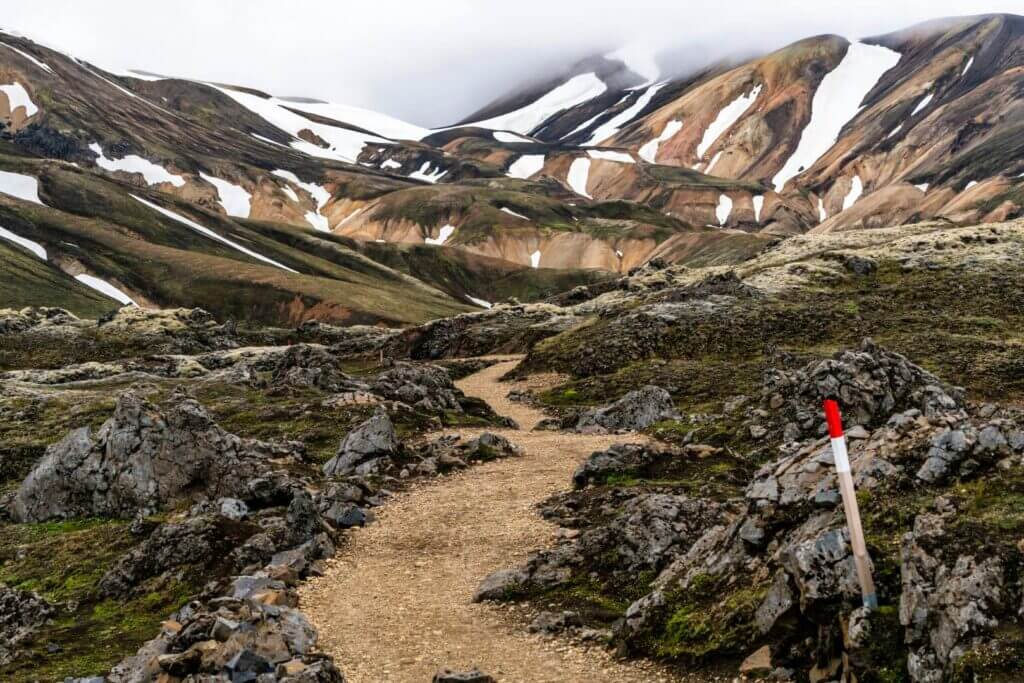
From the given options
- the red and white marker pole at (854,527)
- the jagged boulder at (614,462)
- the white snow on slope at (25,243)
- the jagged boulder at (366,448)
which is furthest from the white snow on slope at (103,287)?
the red and white marker pole at (854,527)

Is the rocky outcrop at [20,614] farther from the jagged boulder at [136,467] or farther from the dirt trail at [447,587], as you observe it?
A: the jagged boulder at [136,467]

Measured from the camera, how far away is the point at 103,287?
5743 inches

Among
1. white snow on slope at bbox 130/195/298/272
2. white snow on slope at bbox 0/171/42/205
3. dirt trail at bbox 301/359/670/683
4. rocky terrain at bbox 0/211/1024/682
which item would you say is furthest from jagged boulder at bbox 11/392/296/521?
white snow on slope at bbox 0/171/42/205

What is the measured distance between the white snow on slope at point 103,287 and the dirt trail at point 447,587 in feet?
442

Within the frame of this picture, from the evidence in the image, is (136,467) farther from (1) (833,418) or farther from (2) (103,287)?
(2) (103,287)

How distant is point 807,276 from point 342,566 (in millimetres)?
53804

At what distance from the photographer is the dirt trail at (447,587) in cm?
1355

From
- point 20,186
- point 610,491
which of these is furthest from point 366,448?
point 20,186

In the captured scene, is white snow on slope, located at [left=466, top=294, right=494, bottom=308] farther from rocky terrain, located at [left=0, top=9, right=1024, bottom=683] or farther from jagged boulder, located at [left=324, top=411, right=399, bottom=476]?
jagged boulder, located at [left=324, top=411, right=399, bottom=476]

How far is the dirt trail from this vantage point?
44.4ft

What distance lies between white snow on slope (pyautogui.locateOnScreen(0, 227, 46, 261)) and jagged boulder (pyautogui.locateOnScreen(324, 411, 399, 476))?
144 m

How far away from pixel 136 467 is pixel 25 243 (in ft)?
494

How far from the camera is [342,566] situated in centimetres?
1989

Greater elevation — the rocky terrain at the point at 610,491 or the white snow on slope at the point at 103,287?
the white snow on slope at the point at 103,287
